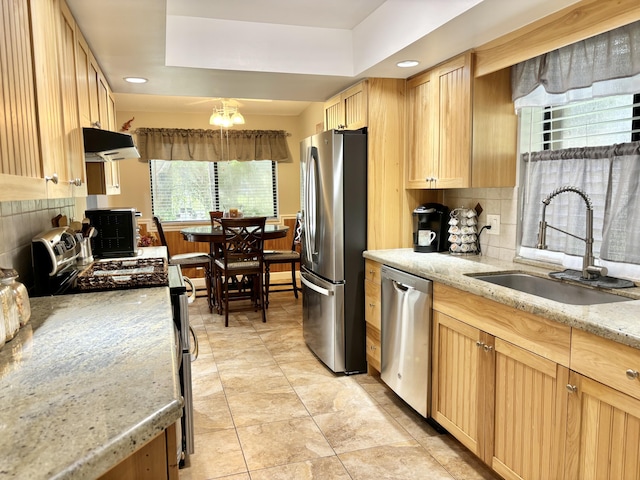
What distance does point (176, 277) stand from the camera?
2449mm

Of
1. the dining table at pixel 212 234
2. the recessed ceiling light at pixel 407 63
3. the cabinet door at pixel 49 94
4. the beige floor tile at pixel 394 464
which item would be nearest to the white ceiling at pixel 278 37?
the recessed ceiling light at pixel 407 63

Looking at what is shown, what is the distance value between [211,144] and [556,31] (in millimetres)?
5082

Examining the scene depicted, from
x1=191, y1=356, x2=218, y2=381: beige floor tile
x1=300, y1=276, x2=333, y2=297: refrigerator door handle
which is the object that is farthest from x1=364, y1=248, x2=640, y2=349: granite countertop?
x1=191, y1=356, x2=218, y2=381: beige floor tile

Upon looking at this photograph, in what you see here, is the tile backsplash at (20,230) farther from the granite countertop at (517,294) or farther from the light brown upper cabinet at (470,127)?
the light brown upper cabinet at (470,127)

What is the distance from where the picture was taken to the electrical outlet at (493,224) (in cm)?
283

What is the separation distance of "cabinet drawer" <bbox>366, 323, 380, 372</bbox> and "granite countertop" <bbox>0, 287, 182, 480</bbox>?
1.72m

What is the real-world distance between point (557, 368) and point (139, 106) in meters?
5.72

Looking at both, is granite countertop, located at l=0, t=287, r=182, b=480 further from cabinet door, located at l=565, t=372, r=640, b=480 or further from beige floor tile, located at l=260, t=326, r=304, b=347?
beige floor tile, located at l=260, t=326, r=304, b=347

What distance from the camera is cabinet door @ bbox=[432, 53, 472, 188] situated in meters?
2.60

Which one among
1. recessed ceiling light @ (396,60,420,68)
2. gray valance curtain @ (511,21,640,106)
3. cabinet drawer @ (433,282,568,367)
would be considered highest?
recessed ceiling light @ (396,60,420,68)

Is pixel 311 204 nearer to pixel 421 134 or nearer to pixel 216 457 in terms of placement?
pixel 421 134

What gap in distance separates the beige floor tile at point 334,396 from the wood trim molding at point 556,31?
202cm

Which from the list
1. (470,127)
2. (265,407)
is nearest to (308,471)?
(265,407)

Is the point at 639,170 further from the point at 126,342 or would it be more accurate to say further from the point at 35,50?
the point at 35,50
